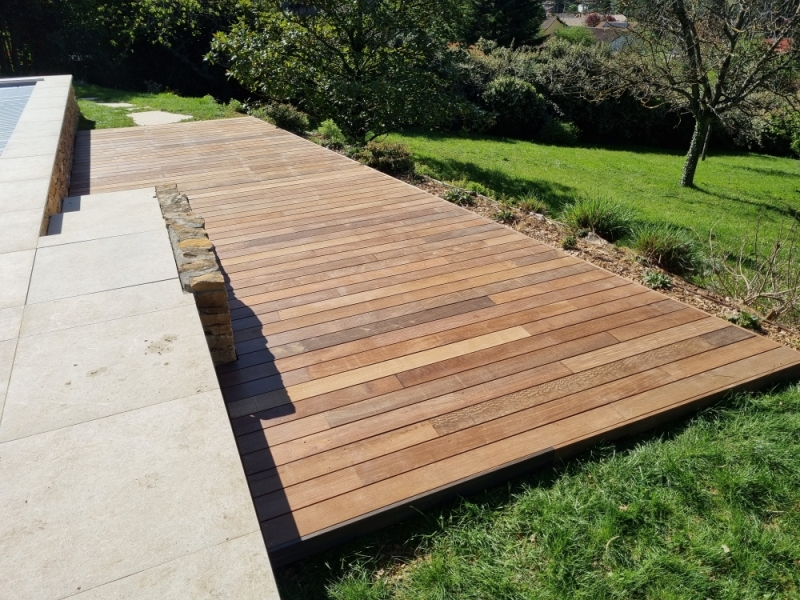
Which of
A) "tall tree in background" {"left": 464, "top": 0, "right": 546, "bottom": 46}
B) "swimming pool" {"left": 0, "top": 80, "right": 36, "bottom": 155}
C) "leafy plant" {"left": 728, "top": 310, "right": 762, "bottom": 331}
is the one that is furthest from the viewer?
"tall tree in background" {"left": 464, "top": 0, "right": 546, "bottom": 46}

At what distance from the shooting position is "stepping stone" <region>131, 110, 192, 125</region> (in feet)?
27.2

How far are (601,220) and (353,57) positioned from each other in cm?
474

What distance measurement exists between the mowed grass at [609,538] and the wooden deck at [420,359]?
98 mm

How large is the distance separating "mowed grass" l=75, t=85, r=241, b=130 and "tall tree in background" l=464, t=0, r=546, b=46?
36.9ft

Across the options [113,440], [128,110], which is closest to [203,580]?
[113,440]

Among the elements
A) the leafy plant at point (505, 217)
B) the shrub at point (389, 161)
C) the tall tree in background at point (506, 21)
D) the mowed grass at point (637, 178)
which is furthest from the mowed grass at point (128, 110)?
the tall tree in background at point (506, 21)

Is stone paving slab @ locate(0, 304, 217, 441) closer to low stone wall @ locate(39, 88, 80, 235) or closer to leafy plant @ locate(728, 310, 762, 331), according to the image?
low stone wall @ locate(39, 88, 80, 235)

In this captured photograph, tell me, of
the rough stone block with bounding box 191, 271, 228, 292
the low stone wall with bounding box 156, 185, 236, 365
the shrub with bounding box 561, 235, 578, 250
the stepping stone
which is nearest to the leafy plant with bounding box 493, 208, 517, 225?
the shrub with bounding box 561, 235, 578, 250

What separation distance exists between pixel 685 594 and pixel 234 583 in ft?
4.56

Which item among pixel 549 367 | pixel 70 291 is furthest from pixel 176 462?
pixel 549 367

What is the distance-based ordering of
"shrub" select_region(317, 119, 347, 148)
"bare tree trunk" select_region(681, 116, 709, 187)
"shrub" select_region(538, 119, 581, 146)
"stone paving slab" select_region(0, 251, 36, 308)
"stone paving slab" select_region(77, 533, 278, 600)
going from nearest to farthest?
1. "stone paving slab" select_region(77, 533, 278, 600)
2. "stone paving slab" select_region(0, 251, 36, 308)
3. "shrub" select_region(317, 119, 347, 148)
4. "bare tree trunk" select_region(681, 116, 709, 187)
5. "shrub" select_region(538, 119, 581, 146)

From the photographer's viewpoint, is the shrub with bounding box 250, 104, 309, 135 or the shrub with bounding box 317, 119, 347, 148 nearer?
the shrub with bounding box 317, 119, 347, 148

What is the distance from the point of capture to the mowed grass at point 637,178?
23.9 ft

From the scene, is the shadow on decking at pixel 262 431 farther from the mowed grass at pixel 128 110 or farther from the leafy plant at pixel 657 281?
the mowed grass at pixel 128 110
